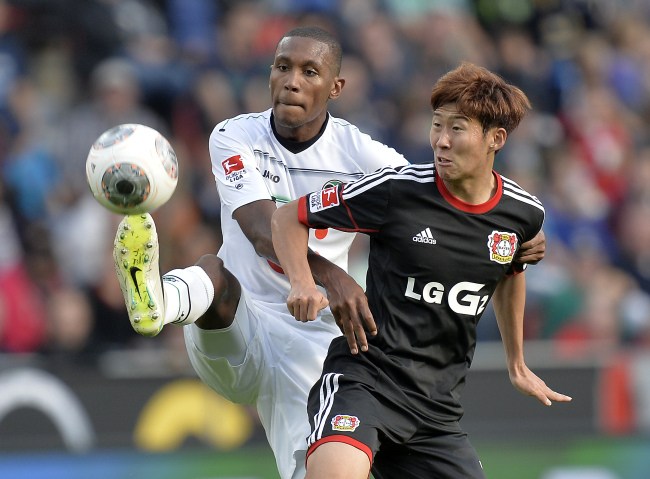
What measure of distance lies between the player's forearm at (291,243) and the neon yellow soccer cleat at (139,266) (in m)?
0.53

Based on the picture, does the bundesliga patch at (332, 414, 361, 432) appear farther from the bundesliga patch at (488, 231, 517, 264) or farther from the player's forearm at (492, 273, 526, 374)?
the player's forearm at (492, 273, 526, 374)

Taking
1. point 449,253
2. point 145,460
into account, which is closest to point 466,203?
point 449,253

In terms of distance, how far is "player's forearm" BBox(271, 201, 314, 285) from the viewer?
4137mm

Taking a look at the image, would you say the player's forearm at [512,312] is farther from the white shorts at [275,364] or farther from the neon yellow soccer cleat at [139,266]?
the neon yellow soccer cleat at [139,266]

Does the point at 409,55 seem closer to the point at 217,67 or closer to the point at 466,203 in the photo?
the point at 217,67

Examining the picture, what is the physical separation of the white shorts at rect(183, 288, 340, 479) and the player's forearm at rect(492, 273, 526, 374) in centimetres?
86

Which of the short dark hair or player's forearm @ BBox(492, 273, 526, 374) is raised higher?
the short dark hair

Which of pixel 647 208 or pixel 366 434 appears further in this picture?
pixel 647 208

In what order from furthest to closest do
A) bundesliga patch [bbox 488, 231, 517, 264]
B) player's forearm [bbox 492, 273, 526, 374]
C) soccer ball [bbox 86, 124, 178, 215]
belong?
player's forearm [bbox 492, 273, 526, 374] < bundesliga patch [bbox 488, 231, 517, 264] < soccer ball [bbox 86, 124, 178, 215]

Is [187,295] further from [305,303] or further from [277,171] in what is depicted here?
[277,171]

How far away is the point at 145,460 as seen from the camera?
7.07m

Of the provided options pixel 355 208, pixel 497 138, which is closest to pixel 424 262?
pixel 355 208

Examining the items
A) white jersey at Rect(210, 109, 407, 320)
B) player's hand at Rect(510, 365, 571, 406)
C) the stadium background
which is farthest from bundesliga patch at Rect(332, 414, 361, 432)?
the stadium background

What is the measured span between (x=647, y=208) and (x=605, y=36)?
3.06 metres
